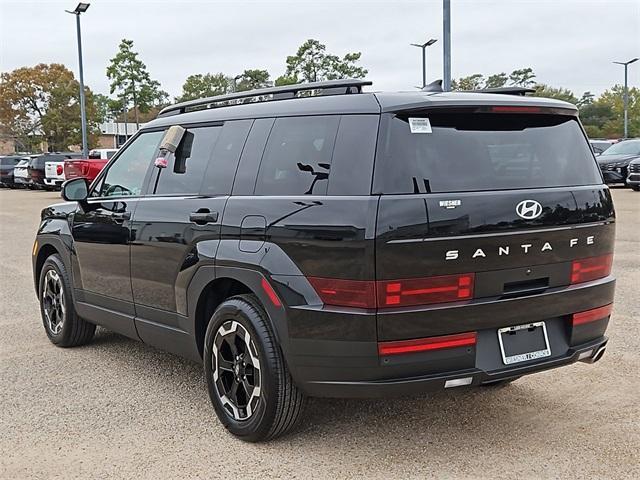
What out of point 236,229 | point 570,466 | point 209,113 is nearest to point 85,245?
point 209,113

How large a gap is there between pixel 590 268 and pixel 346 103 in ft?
5.18

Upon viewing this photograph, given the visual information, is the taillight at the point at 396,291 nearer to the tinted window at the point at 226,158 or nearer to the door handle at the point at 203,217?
the door handle at the point at 203,217

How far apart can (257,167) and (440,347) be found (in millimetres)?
1452

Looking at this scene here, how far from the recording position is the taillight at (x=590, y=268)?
12.8 ft

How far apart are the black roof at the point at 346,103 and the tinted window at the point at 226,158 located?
0.24ft

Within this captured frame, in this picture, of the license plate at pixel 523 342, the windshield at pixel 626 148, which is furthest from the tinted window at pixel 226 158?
the windshield at pixel 626 148

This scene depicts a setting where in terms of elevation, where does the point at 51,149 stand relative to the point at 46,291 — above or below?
above

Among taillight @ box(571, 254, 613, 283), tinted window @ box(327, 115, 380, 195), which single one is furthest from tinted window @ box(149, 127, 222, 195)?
taillight @ box(571, 254, 613, 283)

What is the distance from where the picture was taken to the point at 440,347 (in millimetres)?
3477

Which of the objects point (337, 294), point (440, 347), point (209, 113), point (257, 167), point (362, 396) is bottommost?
point (362, 396)

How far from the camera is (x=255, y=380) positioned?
155 inches

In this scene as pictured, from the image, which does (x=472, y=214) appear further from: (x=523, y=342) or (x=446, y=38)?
(x=446, y=38)

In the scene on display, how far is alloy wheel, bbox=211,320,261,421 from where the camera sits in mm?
3961

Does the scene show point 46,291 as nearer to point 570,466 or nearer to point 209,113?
point 209,113
